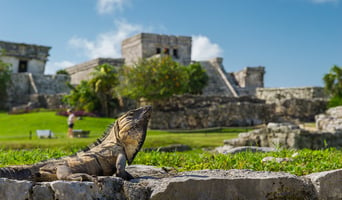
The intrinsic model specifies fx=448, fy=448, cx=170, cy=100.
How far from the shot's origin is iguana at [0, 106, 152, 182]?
4.17 metres

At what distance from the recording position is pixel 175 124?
28562 mm

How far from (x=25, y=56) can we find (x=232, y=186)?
44490 millimetres

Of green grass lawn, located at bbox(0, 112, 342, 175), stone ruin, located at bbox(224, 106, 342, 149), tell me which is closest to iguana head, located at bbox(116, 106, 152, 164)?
green grass lawn, located at bbox(0, 112, 342, 175)

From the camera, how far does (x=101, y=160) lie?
4.34 meters

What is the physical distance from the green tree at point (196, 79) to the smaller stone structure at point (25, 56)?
17128 millimetres

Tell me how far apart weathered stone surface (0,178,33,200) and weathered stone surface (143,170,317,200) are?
1.12 m

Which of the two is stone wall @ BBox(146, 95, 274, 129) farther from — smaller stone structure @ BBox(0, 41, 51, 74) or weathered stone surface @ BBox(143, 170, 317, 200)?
weathered stone surface @ BBox(143, 170, 317, 200)

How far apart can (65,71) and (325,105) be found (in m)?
30.9

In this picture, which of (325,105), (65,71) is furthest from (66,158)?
(65,71)

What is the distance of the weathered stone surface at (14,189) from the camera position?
370cm

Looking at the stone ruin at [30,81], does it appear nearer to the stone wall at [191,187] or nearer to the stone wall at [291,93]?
the stone wall at [291,93]

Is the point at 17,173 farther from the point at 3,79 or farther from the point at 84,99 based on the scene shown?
the point at 3,79

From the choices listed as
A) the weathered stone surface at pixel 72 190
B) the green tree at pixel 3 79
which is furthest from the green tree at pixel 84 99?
the weathered stone surface at pixel 72 190

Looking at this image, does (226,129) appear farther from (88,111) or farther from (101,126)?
(88,111)
